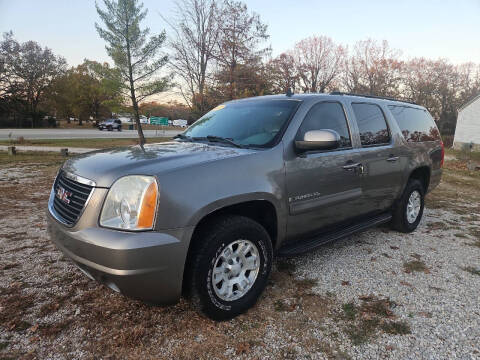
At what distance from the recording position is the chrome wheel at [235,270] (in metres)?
2.41

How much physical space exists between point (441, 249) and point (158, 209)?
3901 mm

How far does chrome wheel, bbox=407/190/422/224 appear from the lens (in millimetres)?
4586

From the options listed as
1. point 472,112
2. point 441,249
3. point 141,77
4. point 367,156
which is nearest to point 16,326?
point 367,156

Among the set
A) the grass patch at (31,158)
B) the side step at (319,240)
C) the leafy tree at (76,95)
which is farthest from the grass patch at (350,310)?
the leafy tree at (76,95)

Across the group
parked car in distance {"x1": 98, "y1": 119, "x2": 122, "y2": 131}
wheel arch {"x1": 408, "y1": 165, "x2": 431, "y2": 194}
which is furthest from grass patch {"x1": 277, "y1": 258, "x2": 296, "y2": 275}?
parked car in distance {"x1": 98, "y1": 119, "x2": 122, "y2": 131}

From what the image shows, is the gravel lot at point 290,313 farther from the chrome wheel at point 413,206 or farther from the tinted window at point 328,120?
the tinted window at point 328,120

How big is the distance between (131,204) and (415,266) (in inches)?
127

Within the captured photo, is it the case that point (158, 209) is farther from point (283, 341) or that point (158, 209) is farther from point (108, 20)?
point (108, 20)

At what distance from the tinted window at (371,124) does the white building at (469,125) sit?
31152 millimetres

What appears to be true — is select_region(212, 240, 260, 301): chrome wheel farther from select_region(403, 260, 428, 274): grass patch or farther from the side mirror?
select_region(403, 260, 428, 274): grass patch

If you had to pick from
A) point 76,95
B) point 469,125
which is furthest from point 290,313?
point 76,95

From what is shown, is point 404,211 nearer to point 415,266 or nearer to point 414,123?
point 415,266

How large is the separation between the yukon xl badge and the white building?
3436 centimetres

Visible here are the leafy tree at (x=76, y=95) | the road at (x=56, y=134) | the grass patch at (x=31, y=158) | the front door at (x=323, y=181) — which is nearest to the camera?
the front door at (x=323, y=181)
